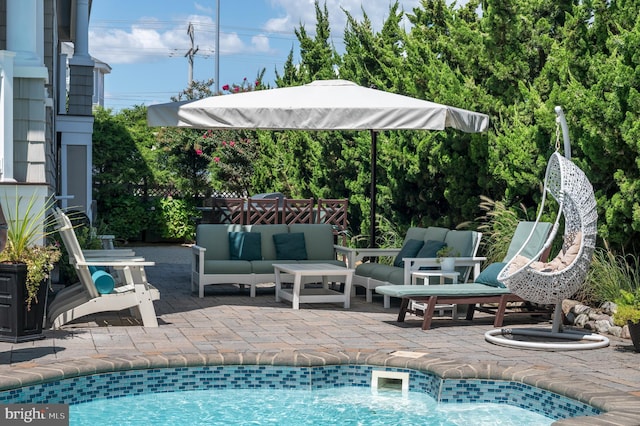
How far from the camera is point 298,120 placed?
367 inches

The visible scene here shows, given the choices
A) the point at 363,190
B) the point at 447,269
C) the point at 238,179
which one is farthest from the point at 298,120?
the point at 238,179

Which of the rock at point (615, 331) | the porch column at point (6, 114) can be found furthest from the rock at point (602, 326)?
the porch column at point (6, 114)

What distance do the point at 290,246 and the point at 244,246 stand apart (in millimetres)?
573

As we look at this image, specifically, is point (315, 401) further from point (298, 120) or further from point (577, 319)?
point (298, 120)

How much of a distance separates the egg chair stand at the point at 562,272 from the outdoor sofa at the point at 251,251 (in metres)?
3.39

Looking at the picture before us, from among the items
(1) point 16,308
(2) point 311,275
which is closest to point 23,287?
(1) point 16,308

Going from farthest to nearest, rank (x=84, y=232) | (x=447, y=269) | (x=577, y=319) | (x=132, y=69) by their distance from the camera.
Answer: (x=132, y=69) < (x=84, y=232) < (x=447, y=269) < (x=577, y=319)

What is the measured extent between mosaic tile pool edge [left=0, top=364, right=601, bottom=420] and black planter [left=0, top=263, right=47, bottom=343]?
1292 mm

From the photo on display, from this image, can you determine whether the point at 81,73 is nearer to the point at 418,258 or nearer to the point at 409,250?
the point at 409,250

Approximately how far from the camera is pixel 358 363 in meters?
6.34

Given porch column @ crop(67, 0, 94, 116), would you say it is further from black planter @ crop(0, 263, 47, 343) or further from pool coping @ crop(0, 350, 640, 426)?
pool coping @ crop(0, 350, 640, 426)

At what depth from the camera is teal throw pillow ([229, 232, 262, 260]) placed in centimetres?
1050

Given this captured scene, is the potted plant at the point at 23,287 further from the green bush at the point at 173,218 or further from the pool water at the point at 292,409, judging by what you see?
the green bush at the point at 173,218

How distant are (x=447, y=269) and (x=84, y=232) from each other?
418 centimetres
